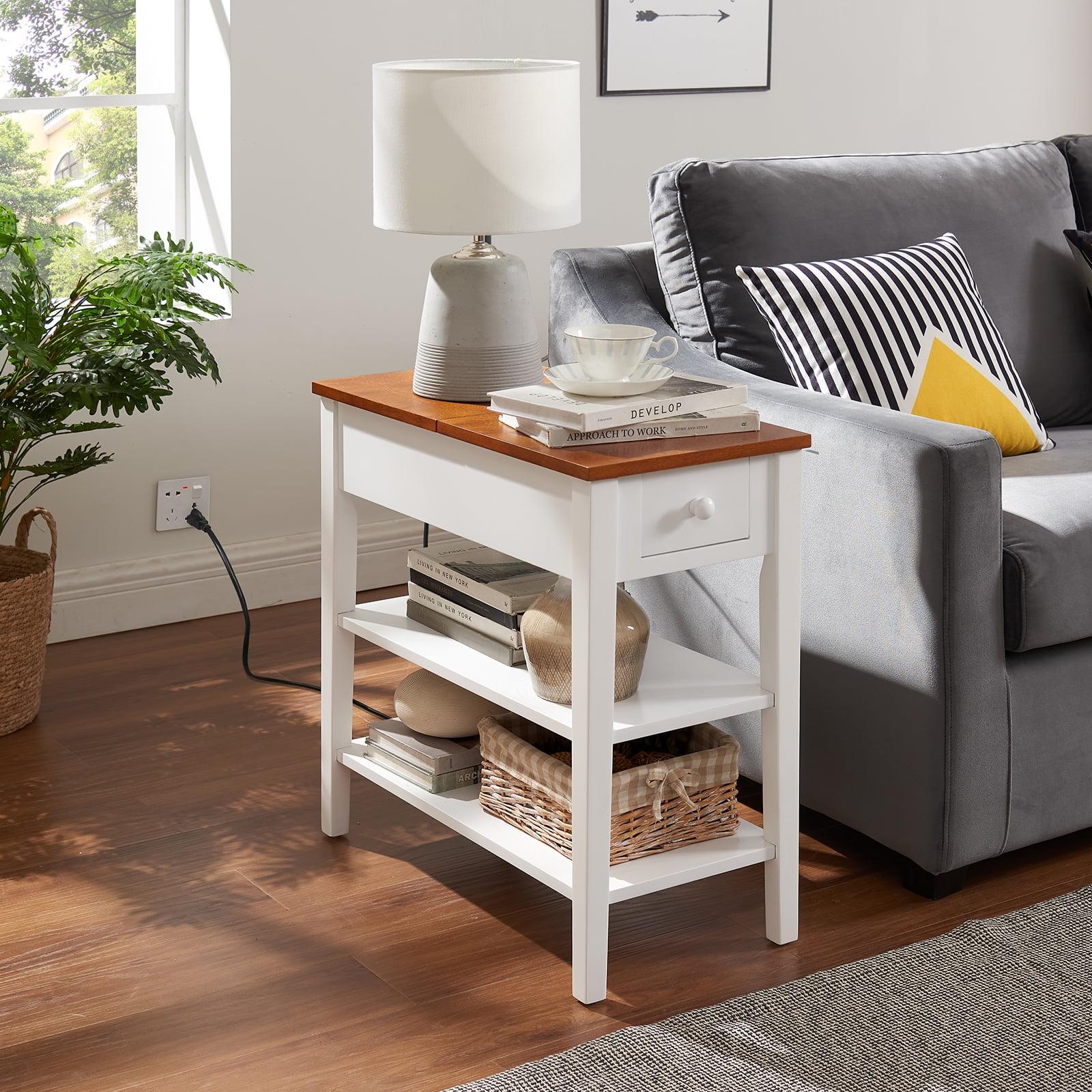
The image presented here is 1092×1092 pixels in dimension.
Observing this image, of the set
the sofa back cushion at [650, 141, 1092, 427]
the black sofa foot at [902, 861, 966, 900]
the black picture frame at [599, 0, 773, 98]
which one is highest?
the black picture frame at [599, 0, 773, 98]

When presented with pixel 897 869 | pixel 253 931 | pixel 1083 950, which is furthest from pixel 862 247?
pixel 253 931

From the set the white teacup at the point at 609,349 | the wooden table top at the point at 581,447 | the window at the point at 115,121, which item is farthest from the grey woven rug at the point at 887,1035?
the window at the point at 115,121

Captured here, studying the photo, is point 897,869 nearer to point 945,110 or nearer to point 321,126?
point 321,126

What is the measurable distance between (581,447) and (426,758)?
0.56 meters

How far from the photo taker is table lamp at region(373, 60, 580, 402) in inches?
70.9

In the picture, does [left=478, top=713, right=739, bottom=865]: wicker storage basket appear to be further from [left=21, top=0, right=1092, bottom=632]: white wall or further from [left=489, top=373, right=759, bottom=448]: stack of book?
[left=21, top=0, right=1092, bottom=632]: white wall

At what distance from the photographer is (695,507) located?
67.1 inches

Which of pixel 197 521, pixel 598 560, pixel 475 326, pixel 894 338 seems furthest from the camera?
pixel 197 521

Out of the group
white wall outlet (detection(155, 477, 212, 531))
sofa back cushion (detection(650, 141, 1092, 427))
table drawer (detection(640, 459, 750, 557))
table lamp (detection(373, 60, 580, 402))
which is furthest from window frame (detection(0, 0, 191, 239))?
table drawer (detection(640, 459, 750, 557))

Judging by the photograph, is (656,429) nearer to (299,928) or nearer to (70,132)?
(299,928)

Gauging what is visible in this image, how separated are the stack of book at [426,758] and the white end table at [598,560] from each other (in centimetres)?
2

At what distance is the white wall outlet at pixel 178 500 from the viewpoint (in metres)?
3.03

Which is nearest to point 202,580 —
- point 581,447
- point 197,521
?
point 197,521

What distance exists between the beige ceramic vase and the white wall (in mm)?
1437
